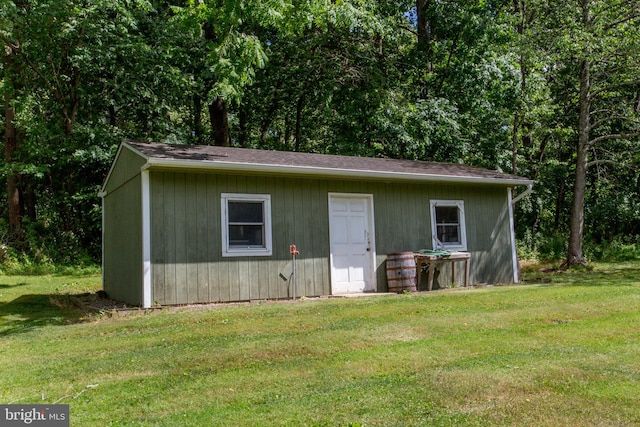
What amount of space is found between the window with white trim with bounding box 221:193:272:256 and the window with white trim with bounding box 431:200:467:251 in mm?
3761

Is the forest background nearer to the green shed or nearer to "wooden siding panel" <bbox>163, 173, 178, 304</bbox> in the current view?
the green shed

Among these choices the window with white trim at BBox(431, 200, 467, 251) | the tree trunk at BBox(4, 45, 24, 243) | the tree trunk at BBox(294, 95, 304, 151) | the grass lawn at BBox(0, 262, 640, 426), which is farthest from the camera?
the tree trunk at BBox(294, 95, 304, 151)

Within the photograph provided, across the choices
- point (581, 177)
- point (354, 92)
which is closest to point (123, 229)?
point (354, 92)

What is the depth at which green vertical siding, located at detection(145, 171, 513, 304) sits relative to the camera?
8.02 metres

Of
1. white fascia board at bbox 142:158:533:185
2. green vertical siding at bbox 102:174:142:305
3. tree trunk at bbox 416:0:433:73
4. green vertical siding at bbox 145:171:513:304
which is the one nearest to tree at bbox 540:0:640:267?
tree trunk at bbox 416:0:433:73

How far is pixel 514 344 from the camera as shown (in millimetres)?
5273

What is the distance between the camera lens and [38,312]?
853 centimetres

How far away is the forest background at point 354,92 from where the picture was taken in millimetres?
14703

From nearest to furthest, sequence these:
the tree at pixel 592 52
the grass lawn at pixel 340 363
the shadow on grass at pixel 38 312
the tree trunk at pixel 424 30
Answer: the grass lawn at pixel 340 363
the shadow on grass at pixel 38 312
the tree at pixel 592 52
the tree trunk at pixel 424 30

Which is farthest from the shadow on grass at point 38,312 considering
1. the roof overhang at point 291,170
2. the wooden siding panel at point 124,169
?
the roof overhang at point 291,170

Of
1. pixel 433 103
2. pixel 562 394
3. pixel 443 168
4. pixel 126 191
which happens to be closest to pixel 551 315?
pixel 562 394

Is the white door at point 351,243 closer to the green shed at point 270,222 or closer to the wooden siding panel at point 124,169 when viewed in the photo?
the green shed at point 270,222

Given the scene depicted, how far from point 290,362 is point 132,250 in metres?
4.93

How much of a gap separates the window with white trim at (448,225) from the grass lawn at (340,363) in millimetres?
2831
